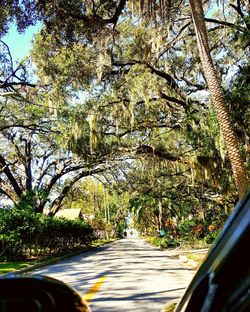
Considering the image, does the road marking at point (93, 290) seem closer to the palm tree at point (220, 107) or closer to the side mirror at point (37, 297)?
the palm tree at point (220, 107)

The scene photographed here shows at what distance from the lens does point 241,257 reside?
662 mm

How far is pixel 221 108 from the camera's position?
8961 millimetres

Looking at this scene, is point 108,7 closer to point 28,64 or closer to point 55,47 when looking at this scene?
point 55,47

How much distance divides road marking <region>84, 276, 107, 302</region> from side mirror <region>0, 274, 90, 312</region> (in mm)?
7063

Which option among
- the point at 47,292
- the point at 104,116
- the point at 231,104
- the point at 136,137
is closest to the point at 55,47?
the point at 104,116

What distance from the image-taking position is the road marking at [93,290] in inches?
309

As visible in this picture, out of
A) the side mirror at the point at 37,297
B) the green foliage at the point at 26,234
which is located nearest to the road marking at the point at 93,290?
the side mirror at the point at 37,297

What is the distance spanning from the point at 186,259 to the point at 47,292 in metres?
16.8

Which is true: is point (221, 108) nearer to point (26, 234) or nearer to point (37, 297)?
point (37, 297)

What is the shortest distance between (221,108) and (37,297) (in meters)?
8.59

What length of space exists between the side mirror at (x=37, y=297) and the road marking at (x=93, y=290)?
7063 millimetres

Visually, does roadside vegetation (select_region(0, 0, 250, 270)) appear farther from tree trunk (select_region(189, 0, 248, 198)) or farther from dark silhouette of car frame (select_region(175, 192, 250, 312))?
dark silhouette of car frame (select_region(175, 192, 250, 312))

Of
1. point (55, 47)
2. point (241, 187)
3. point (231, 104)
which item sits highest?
point (55, 47)

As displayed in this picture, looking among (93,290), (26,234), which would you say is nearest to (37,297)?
(93,290)
